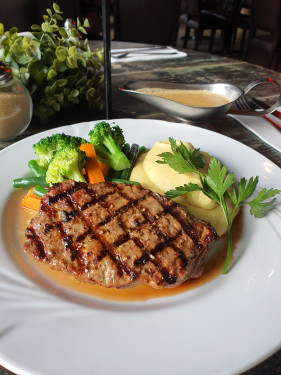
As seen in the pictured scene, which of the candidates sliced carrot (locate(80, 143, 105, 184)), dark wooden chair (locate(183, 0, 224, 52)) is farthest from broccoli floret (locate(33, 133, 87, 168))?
dark wooden chair (locate(183, 0, 224, 52))

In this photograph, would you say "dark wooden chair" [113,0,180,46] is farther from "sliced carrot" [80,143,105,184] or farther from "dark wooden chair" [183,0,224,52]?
"dark wooden chair" [183,0,224,52]

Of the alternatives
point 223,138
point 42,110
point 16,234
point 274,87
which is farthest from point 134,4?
point 16,234

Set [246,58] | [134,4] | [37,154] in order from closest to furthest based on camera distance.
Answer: [37,154] → [134,4] → [246,58]

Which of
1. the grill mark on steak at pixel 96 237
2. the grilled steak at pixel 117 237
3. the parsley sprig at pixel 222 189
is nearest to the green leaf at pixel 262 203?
the parsley sprig at pixel 222 189

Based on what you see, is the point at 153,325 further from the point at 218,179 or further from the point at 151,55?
the point at 151,55

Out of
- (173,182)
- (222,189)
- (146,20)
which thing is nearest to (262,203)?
(222,189)

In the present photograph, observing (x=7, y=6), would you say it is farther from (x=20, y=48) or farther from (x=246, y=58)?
(x=246, y=58)
